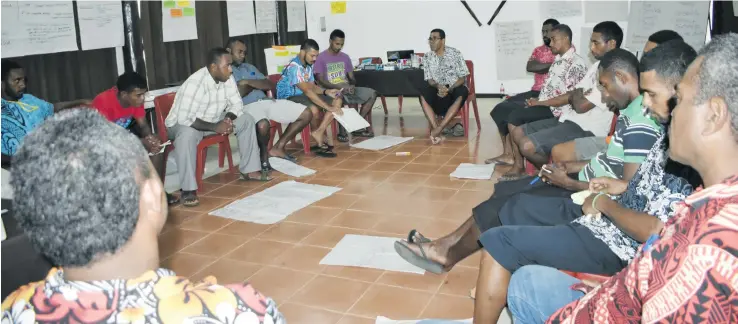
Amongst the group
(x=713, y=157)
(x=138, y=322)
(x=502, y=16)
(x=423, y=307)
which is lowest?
(x=423, y=307)

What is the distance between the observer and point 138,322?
0.83 m

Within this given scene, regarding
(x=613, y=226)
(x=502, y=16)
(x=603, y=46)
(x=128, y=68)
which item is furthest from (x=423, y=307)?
(x=502, y=16)

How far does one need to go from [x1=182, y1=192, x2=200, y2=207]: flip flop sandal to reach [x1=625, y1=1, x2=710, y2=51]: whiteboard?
5.54 meters

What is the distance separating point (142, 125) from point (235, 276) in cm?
175

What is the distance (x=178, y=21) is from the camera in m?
6.13

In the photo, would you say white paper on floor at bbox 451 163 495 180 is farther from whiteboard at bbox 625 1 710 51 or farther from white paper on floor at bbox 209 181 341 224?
whiteboard at bbox 625 1 710 51

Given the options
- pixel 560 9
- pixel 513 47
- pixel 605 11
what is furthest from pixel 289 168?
pixel 605 11

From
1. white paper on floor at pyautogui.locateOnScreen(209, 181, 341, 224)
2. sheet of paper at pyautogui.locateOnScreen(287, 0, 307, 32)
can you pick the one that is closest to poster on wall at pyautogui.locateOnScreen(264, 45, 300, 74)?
sheet of paper at pyautogui.locateOnScreen(287, 0, 307, 32)

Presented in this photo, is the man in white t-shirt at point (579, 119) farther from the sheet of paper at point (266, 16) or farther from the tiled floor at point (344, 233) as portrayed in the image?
the sheet of paper at point (266, 16)

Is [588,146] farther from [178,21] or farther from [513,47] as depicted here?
[513,47]

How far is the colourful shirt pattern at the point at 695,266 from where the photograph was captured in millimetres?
904

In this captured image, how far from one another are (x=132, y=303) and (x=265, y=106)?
14.1 ft

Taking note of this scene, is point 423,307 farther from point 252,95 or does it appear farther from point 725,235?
Result: point 252,95

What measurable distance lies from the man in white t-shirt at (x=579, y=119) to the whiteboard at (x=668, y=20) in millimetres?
3520
